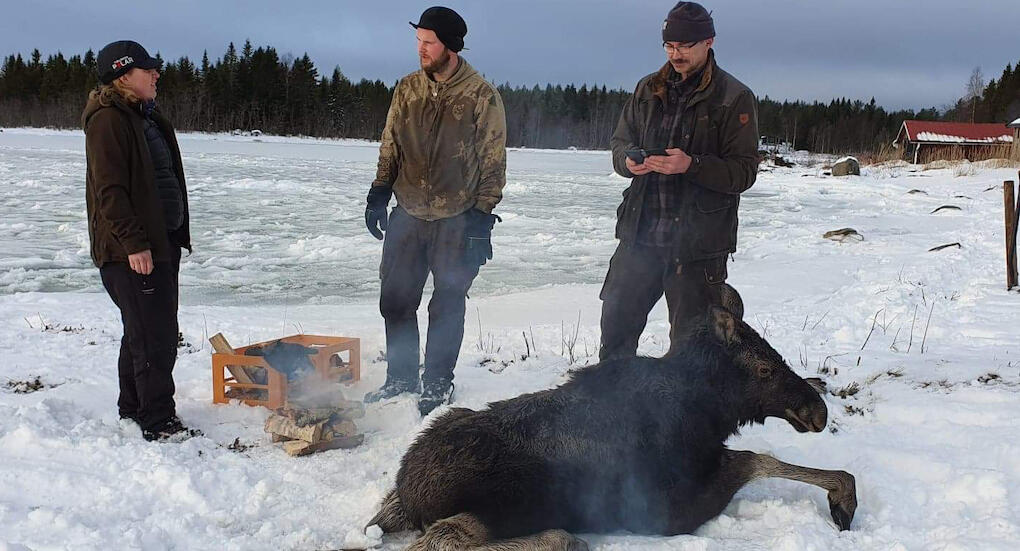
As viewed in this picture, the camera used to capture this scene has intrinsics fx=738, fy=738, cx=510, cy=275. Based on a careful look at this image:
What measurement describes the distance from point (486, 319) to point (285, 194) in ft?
46.8

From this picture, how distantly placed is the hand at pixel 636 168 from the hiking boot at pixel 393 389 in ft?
7.02

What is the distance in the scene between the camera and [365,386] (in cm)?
541

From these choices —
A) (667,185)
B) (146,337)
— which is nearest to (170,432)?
(146,337)

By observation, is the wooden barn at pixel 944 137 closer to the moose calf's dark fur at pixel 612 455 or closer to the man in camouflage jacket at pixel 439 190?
the man in camouflage jacket at pixel 439 190

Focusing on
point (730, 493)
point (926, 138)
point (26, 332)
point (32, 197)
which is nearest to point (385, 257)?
point (730, 493)

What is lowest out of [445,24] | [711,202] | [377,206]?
[377,206]

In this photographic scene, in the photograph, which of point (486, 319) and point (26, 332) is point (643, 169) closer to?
point (486, 319)

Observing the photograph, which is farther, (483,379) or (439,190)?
(483,379)

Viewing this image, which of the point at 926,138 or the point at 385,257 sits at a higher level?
the point at 926,138

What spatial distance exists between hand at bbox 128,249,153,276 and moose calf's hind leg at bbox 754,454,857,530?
3244 millimetres

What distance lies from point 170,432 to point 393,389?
1424 millimetres

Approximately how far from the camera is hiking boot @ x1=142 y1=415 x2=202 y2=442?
4.16m

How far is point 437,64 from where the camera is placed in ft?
15.2

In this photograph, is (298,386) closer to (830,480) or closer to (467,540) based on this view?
(467,540)
